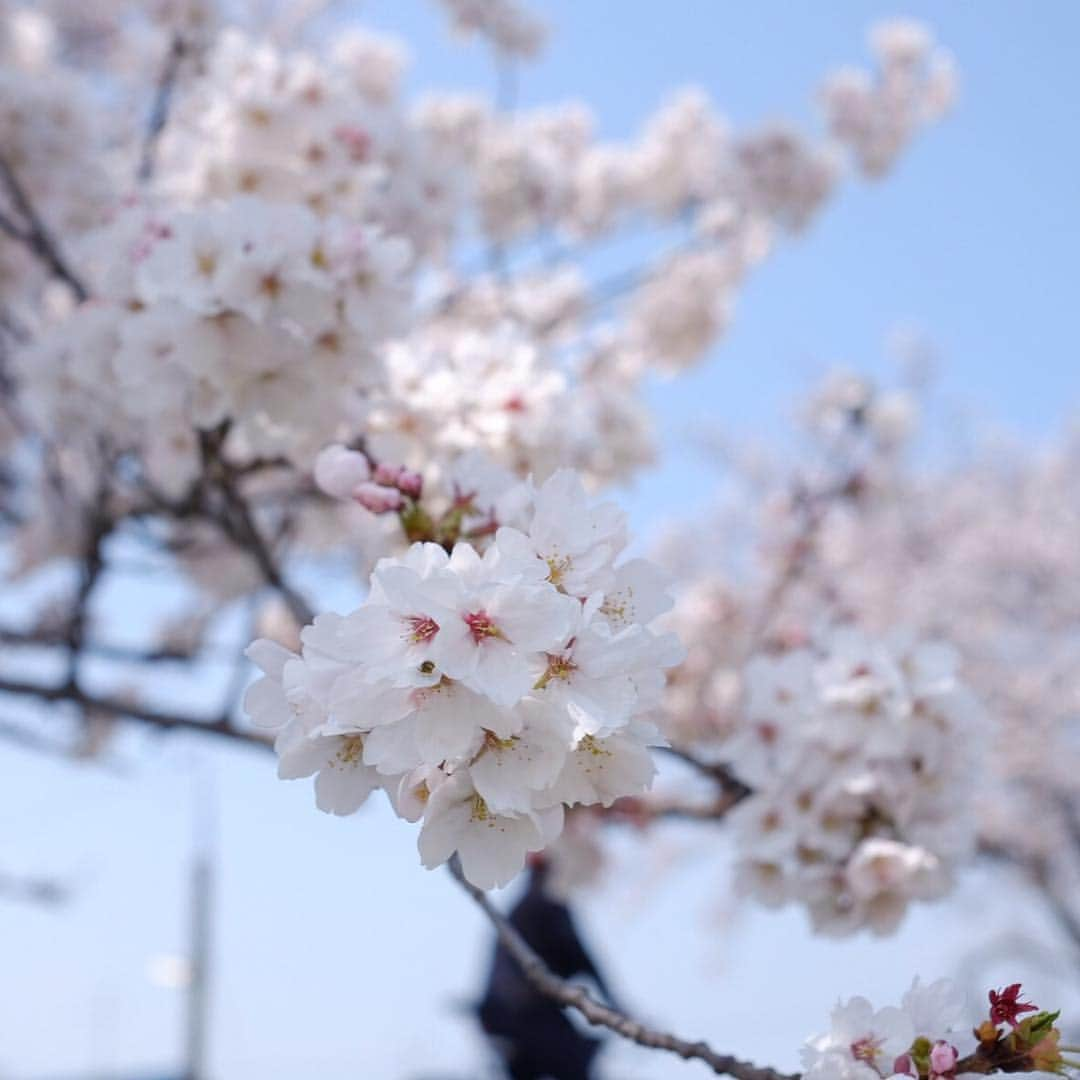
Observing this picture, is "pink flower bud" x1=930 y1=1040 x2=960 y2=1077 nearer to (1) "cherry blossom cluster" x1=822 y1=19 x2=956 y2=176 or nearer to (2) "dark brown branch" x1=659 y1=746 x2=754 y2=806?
(2) "dark brown branch" x1=659 y1=746 x2=754 y2=806

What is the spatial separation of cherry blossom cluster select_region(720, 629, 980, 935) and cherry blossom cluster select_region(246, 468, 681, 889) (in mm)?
1106

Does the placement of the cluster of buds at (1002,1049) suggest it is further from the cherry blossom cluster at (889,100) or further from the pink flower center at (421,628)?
the cherry blossom cluster at (889,100)

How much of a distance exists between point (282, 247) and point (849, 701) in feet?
4.20

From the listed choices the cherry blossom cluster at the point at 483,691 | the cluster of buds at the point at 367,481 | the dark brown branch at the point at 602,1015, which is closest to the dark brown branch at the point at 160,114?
the cluster of buds at the point at 367,481

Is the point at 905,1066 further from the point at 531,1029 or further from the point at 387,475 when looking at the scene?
the point at 531,1029

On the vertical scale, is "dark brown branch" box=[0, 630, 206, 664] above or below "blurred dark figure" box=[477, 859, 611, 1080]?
above

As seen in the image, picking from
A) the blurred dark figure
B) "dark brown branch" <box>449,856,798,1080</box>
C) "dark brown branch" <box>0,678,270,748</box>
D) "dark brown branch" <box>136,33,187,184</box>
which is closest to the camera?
"dark brown branch" <box>449,856,798,1080</box>

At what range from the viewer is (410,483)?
5.02ft

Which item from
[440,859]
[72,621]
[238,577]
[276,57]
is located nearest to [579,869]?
[238,577]

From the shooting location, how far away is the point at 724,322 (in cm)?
674

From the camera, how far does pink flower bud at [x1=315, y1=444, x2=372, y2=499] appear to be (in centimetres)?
160

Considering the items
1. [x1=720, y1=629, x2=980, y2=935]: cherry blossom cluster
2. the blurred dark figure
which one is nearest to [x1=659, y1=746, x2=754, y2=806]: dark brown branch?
[x1=720, y1=629, x2=980, y2=935]: cherry blossom cluster

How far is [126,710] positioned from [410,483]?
1.48 m

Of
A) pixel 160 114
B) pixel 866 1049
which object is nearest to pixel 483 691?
pixel 866 1049
